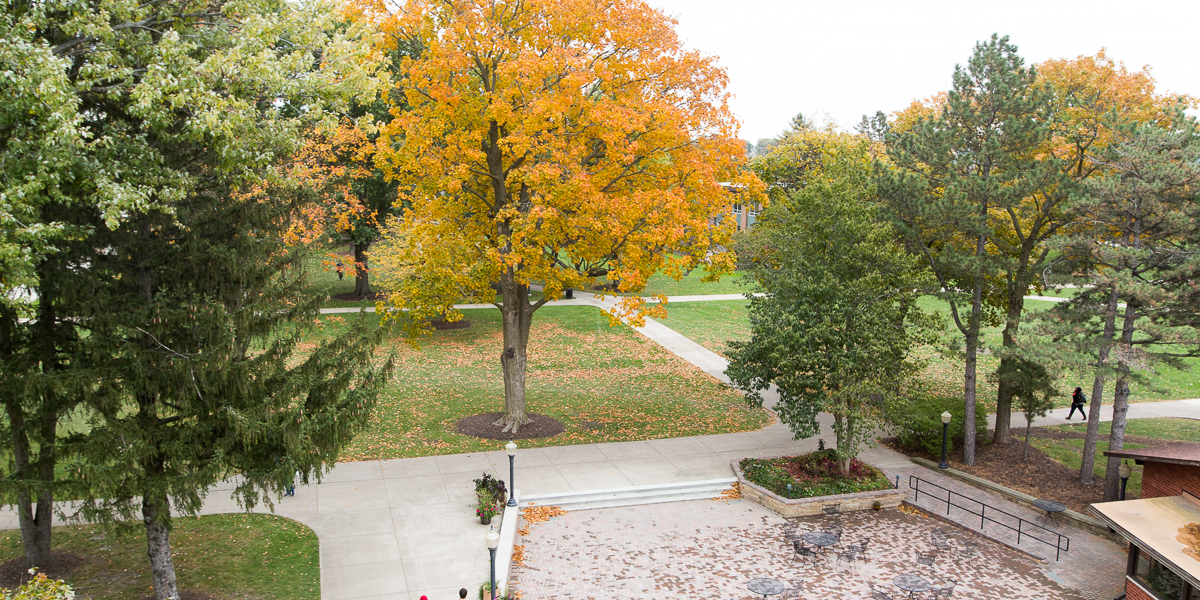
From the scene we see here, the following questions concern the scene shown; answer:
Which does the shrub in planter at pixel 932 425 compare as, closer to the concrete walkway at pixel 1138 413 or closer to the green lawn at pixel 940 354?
the green lawn at pixel 940 354

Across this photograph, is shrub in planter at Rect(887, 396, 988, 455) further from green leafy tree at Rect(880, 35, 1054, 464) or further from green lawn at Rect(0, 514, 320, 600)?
green lawn at Rect(0, 514, 320, 600)

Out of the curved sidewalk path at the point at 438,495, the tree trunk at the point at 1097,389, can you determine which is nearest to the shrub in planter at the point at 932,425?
the curved sidewalk path at the point at 438,495

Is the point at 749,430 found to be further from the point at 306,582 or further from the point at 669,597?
the point at 306,582

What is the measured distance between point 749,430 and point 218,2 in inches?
657

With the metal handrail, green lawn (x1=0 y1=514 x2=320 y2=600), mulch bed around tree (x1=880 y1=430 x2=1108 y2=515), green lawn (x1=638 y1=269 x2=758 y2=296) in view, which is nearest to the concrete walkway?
mulch bed around tree (x1=880 y1=430 x2=1108 y2=515)

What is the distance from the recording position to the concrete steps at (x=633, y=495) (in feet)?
55.7

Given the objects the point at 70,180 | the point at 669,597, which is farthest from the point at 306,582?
the point at 70,180

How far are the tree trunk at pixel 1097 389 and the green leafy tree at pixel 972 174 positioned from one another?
7.78 feet

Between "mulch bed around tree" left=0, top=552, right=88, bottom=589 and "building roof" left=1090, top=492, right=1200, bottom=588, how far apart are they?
17.3m

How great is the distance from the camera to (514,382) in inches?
848

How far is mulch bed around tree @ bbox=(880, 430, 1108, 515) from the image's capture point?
18062 millimetres

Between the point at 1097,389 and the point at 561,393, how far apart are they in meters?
15.1

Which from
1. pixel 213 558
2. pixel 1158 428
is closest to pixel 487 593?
pixel 213 558

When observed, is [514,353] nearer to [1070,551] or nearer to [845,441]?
[845,441]
